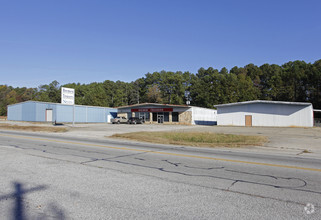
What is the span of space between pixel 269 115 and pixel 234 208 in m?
39.0

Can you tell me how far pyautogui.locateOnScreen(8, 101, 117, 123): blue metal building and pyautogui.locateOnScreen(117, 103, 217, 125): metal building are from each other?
26.1ft

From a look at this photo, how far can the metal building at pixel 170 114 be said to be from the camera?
51562 millimetres

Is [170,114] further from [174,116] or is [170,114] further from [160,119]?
[160,119]

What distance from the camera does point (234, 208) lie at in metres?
4.24

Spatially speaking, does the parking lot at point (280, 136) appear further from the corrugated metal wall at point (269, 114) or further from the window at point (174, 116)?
the window at point (174, 116)

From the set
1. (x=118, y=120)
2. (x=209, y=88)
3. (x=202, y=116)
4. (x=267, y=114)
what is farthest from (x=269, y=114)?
(x=209, y=88)

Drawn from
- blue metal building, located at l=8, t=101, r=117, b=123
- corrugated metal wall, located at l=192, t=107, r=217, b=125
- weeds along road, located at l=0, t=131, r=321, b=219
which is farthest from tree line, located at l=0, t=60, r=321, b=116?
weeds along road, located at l=0, t=131, r=321, b=219

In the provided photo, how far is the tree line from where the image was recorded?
201 feet

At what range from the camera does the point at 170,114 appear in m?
53.6

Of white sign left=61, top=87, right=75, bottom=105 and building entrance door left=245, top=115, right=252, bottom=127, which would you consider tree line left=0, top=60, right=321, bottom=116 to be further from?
white sign left=61, top=87, right=75, bottom=105

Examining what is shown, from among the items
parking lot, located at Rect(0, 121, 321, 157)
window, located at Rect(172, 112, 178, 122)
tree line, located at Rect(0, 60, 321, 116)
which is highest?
tree line, located at Rect(0, 60, 321, 116)

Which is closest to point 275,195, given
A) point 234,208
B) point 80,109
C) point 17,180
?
point 234,208

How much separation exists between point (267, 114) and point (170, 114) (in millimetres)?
20480

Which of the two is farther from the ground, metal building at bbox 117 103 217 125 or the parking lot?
metal building at bbox 117 103 217 125
